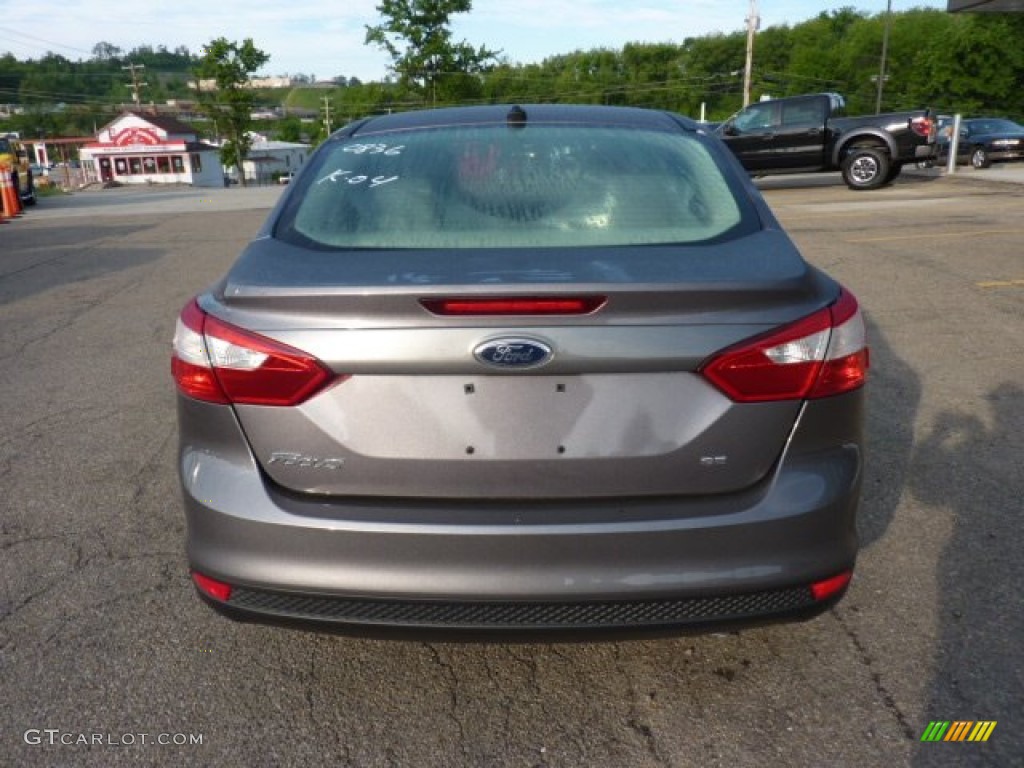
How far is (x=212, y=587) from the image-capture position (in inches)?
90.7

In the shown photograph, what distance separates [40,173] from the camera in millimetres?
77312

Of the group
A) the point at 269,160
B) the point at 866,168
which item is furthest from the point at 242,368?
the point at 269,160

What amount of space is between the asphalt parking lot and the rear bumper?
0.42 metres

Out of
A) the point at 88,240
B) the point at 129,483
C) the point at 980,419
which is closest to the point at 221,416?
the point at 129,483

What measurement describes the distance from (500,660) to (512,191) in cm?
144

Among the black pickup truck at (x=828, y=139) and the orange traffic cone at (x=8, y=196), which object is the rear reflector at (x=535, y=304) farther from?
the orange traffic cone at (x=8, y=196)

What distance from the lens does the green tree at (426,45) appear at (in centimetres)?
5309

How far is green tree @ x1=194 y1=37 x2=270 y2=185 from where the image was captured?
64812 mm

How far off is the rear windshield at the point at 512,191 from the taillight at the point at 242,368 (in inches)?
16.7

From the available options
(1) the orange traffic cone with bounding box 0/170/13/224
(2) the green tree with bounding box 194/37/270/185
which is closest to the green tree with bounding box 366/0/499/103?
(2) the green tree with bounding box 194/37/270/185

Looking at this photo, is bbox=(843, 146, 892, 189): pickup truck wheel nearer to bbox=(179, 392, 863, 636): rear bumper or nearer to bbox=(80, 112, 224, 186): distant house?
bbox=(179, 392, 863, 636): rear bumper

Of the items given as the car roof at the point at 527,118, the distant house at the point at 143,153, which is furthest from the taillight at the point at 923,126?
the distant house at the point at 143,153

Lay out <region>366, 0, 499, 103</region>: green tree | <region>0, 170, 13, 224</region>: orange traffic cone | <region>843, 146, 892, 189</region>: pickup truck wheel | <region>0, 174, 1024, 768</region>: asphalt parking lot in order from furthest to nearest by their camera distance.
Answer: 1. <region>366, 0, 499, 103</region>: green tree
2. <region>0, 170, 13, 224</region>: orange traffic cone
3. <region>843, 146, 892, 189</region>: pickup truck wheel
4. <region>0, 174, 1024, 768</region>: asphalt parking lot

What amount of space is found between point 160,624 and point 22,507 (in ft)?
4.64
